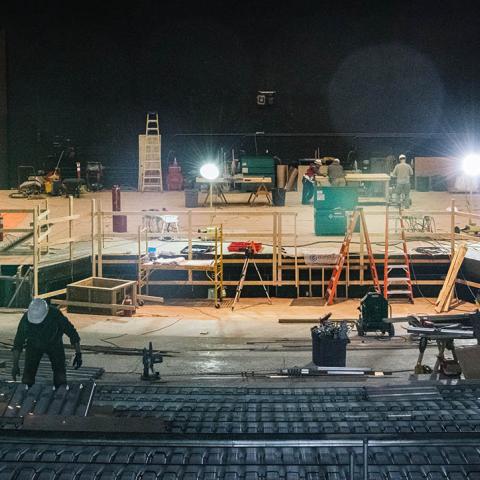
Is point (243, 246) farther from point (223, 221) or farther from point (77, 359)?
point (77, 359)

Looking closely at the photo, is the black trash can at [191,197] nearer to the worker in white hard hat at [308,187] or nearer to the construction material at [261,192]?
the construction material at [261,192]

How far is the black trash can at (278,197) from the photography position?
26156 millimetres

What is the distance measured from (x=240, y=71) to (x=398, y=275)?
56.0ft

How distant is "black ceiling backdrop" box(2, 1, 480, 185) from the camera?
106ft

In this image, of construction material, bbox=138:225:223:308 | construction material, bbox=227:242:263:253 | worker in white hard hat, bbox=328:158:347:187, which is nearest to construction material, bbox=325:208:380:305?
construction material, bbox=227:242:263:253

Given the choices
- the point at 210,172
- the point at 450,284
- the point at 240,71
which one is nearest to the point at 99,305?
the point at 450,284

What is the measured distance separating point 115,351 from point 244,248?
260 inches

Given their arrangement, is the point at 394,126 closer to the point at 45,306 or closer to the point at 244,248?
the point at 244,248

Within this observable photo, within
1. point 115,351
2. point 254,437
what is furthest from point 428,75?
point 254,437

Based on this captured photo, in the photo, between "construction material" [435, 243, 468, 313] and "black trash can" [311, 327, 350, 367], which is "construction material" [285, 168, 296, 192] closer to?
"construction material" [435, 243, 468, 313]

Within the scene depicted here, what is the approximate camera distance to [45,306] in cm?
899

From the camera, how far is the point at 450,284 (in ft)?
53.4

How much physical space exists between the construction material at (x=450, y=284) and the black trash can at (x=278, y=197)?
1015cm

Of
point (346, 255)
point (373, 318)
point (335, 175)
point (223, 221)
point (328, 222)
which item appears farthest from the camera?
point (335, 175)
